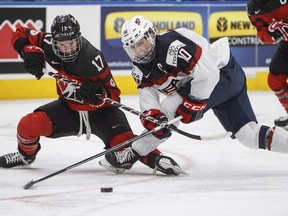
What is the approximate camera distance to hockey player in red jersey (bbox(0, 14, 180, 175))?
4.38 meters

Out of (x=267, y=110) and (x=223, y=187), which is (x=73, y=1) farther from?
(x=223, y=187)

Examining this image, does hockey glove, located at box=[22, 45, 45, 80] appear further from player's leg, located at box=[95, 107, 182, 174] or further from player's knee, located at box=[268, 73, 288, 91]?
player's knee, located at box=[268, 73, 288, 91]

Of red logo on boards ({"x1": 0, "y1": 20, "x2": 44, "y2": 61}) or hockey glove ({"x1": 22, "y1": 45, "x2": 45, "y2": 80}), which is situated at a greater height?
hockey glove ({"x1": 22, "y1": 45, "x2": 45, "y2": 80})

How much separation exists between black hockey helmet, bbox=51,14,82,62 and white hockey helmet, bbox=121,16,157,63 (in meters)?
0.30

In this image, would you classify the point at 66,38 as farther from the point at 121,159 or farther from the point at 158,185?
the point at 158,185

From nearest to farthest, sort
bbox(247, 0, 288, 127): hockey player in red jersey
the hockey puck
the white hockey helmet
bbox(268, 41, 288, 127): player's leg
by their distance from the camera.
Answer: the hockey puck → the white hockey helmet → bbox(247, 0, 288, 127): hockey player in red jersey → bbox(268, 41, 288, 127): player's leg

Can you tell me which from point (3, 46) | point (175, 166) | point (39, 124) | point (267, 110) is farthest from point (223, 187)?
point (3, 46)

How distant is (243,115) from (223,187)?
60cm

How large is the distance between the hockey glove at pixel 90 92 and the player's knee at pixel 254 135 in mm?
792

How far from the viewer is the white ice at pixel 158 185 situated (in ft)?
11.6

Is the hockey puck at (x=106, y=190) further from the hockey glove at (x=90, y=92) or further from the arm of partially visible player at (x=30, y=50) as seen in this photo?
the arm of partially visible player at (x=30, y=50)

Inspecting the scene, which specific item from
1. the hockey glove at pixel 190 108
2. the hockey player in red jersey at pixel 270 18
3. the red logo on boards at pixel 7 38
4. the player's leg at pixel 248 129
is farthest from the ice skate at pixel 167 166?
the red logo on boards at pixel 7 38

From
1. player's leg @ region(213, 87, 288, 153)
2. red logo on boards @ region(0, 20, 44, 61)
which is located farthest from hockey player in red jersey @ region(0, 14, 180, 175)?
red logo on boards @ region(0, 20, 44, 61)

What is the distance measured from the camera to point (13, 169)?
459 cm
